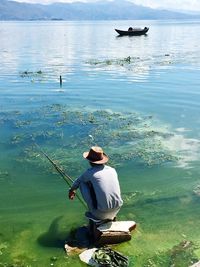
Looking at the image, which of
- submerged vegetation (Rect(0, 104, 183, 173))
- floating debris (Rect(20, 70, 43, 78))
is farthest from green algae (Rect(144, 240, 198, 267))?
floating debris (Rect(20, 70, 43, 78))

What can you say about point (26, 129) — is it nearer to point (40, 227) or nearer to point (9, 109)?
point (9, 109)

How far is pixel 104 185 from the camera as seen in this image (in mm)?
9758

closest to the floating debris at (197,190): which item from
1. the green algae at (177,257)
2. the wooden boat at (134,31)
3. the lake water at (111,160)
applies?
the lake water at (111,160)

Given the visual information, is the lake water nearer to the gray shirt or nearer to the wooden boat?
the gray shirt

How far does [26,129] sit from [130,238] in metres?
10.7

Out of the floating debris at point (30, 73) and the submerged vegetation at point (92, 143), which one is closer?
the submerged vegetation at point (92, 143)

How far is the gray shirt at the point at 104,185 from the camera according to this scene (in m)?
9.76

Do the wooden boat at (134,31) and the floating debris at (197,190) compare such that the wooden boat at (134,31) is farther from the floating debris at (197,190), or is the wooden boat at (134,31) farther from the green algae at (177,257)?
the green algae at (177,257)

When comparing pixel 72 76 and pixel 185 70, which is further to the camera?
pixel 185 70

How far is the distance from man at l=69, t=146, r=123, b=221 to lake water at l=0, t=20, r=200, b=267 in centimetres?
111

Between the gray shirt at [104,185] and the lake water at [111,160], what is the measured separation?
48.5 inches

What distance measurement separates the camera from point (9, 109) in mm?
23625

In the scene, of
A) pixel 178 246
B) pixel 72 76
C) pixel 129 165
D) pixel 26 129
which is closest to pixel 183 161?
pixel 129 165

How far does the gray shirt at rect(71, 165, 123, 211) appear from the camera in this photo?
976cm
